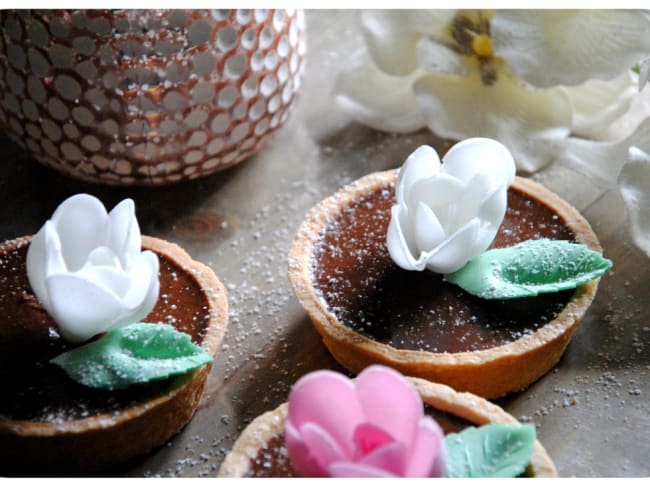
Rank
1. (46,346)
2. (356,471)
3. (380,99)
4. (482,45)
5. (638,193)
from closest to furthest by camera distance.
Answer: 1. (356,471)
2. (46,346)
3. (638,193)
4. (482,45)
5. (380,99)

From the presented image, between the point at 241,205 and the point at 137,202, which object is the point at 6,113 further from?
the point at 241,205

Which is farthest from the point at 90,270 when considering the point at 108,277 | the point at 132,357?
the point at 132,357

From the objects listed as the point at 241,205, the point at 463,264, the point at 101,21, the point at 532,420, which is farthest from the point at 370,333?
the point at 101,21

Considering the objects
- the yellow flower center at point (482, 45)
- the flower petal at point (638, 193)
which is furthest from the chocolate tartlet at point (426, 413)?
the yellow flower center at point (482, 45)

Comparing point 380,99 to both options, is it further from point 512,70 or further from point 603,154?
point 603,154

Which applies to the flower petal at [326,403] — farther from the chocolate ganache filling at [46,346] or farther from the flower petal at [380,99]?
the flower petal at [380,99]
